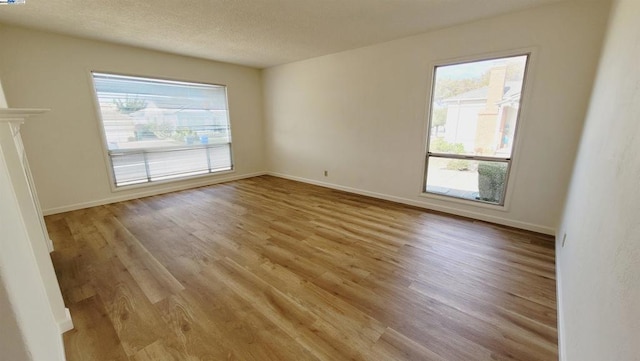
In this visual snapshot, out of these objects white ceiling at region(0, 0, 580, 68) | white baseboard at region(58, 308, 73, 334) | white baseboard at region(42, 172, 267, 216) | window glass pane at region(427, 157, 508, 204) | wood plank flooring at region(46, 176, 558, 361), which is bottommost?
wood plank flooring at region(46, 176, 558, 361)

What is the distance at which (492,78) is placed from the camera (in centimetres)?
310

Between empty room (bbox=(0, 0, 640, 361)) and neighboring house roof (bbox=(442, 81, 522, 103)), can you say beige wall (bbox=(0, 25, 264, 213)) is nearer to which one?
empty room (bbox=(0, 0, 640, 361))

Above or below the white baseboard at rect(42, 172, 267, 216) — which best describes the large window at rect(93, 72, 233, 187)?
above

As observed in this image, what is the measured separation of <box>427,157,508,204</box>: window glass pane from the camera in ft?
10.7

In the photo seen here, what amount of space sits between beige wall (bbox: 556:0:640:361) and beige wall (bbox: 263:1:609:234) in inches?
33.9

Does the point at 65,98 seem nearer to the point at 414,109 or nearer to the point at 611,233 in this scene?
the point at 414,109

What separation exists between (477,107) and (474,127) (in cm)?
26

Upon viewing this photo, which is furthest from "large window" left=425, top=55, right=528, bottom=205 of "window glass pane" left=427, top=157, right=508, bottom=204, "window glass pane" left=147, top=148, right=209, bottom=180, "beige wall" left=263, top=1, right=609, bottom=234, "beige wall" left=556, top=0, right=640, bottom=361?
"window glass pane" left=147, top=148, right=209, bottom=180

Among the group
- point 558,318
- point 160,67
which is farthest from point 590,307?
point 160,67

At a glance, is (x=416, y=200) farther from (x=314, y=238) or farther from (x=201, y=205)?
(x=201, y=205)

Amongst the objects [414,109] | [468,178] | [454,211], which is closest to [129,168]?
[414,109]

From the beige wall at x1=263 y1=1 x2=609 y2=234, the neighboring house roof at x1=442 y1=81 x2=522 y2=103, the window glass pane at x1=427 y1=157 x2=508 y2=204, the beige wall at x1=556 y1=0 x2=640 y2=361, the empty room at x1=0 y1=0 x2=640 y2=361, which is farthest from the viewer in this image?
the window glass pane at x1=427 y1=157 x2=508 y2=204

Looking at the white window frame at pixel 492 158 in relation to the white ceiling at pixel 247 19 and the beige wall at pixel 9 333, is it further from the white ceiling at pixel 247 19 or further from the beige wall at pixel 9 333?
the beige wall at pixel 9 333

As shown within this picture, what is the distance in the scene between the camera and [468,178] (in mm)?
3498
